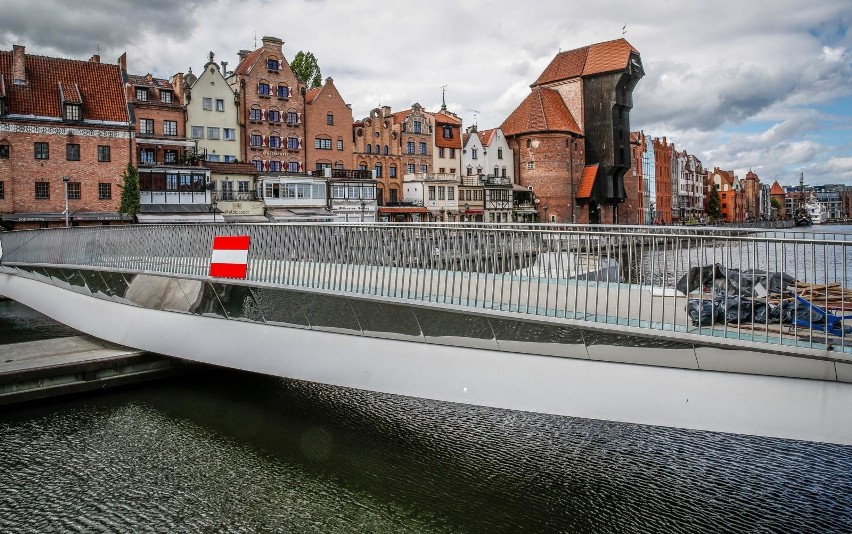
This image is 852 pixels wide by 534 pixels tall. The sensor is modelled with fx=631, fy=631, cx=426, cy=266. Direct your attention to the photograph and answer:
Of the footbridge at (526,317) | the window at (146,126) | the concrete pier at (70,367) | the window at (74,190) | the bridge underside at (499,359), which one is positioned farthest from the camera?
the window at (146,126)

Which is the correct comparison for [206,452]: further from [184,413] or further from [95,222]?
Result: [95,222]

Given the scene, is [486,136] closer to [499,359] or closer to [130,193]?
[130,193]

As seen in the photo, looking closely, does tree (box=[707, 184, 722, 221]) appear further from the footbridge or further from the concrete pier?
the concrete pier

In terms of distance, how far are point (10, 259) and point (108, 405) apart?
13.1 m

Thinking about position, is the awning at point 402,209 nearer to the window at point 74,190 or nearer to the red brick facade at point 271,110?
the red brick facade at point 271,110

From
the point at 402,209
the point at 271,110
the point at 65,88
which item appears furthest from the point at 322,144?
the point at 65,88

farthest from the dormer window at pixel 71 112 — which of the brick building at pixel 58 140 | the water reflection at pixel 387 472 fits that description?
the water reflection at pixel 387 472

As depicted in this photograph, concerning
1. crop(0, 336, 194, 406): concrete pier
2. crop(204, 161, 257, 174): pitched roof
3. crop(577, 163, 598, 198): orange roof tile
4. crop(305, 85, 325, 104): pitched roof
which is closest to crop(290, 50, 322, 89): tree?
crop(305, 85, 325, 104): pitched roof

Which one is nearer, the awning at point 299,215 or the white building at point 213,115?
the white building at point 213,115

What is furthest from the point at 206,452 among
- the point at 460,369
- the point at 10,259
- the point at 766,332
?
the point at 10,259

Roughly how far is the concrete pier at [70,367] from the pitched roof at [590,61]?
6653 cm

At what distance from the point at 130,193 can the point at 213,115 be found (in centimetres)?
1248

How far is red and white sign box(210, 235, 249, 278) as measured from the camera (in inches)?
464

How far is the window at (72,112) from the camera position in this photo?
4106 cm
